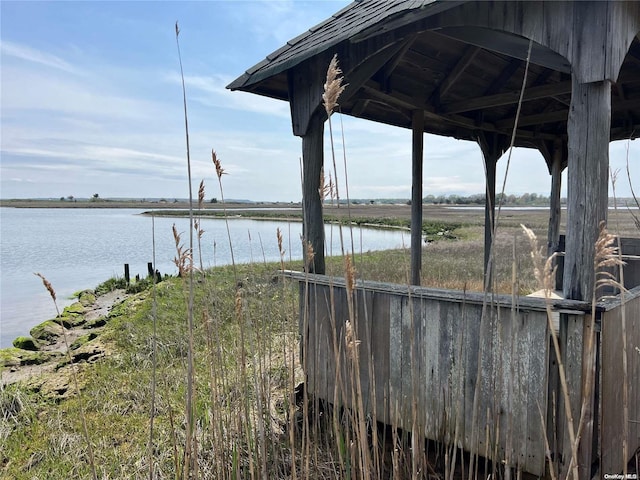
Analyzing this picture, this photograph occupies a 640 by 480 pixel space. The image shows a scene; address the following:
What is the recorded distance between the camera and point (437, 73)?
437cm

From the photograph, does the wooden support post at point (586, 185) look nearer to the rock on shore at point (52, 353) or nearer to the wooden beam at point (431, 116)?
the wooden beam at point (431, 116)

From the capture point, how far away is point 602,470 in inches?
80.7

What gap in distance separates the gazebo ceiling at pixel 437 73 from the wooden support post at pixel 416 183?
0.56 ft

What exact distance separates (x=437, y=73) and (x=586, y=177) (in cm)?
282

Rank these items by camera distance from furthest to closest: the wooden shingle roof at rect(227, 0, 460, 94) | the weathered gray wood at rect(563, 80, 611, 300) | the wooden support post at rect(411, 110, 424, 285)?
the wooden support post at rect(411, 110, 424, 285) → the wooden shingle roof at rect(227, 0, 460, 94) → the weathered gray wood at rect(563, 80, 611, 300)

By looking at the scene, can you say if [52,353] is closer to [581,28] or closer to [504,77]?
[504,77]

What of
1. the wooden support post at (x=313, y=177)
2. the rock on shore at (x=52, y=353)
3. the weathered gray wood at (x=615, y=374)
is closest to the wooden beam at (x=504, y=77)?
the wooden support post at (x=313, y=177)

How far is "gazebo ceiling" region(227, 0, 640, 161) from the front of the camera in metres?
2.41

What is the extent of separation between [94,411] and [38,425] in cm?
46

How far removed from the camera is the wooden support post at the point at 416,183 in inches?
183

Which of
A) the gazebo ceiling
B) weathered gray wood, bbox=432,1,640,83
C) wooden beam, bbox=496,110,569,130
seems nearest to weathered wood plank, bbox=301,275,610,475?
weathered gray wood, bbox=432,1,640,83

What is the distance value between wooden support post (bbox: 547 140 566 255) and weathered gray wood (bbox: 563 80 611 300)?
509 centimetres

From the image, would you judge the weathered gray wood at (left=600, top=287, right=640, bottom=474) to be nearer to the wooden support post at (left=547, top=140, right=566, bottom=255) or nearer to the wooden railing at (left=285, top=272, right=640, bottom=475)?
the wooden railing at (left=285, top=272, right=640, bottom=475)

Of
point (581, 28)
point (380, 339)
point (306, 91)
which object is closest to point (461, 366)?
point (380, 339)
